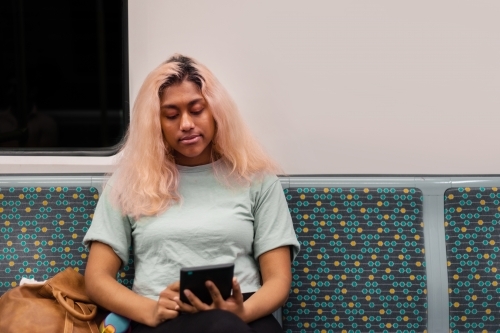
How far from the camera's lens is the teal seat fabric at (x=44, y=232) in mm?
2641

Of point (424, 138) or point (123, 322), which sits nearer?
point (123, 322)

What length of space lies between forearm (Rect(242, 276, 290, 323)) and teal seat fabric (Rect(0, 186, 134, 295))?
79cm

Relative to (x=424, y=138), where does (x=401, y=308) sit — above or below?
below

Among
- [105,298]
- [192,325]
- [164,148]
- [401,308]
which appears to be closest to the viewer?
[192,325]

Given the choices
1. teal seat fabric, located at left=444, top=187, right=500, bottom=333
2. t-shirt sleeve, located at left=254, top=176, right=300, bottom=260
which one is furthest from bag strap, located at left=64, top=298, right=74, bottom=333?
teal seat fabric, located at left=444, top=187, right=500, bottom=333

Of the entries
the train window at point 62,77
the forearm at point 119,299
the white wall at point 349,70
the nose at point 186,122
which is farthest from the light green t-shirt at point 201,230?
the train window at point 62,77

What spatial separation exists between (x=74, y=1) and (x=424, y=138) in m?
1.52

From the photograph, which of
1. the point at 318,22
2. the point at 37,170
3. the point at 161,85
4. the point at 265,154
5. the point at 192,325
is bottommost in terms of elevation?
the point at 192,325

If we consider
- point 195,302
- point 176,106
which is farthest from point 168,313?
point 176,106

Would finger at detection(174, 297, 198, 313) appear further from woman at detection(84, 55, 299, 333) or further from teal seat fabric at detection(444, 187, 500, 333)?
teal seat fabric at detection(444, 187, 500, 333)

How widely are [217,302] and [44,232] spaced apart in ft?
3.08

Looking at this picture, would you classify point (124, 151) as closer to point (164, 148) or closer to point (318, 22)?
point (164, 148)

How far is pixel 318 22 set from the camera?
2.65m

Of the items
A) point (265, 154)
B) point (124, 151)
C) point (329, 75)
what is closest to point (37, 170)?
point (124, 151)
